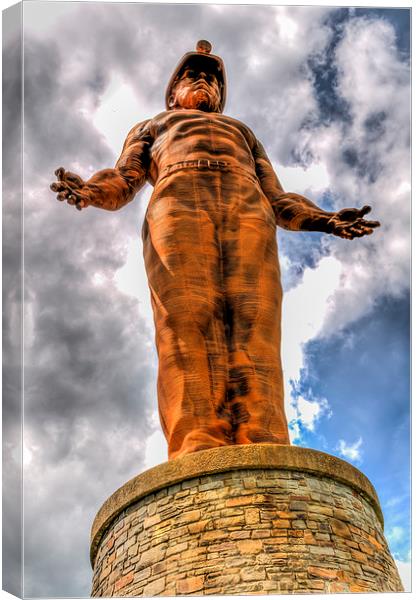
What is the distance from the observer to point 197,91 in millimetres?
9125

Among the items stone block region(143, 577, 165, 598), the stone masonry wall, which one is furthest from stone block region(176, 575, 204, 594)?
stone block region(143, 577, 165, 598)

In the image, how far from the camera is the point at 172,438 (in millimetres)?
7117

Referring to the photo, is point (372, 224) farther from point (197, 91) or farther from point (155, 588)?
point (155, 588)

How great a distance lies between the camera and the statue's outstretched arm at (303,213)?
8.16 m

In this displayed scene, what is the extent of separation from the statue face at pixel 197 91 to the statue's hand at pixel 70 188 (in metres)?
1.92

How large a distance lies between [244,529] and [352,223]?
316 cm

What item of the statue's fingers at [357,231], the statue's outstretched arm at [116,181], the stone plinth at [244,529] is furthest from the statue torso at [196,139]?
the stone plinth at [244,529]

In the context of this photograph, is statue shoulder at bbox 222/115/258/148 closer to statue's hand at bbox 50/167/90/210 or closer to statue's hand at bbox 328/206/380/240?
statue's hand at bbox 328/206/380/240

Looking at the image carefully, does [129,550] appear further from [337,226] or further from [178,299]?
[337,226]

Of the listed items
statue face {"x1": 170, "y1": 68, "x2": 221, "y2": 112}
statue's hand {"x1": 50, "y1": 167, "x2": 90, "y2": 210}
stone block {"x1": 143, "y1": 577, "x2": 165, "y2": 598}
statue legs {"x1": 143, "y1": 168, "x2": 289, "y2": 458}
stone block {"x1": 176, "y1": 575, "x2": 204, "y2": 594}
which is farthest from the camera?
statue face {"x1": 170, "y1": 68, "x2": 221, "y2": 112}

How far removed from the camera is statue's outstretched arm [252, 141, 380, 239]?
816cm

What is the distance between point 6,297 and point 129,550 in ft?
7.93

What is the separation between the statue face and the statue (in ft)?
0.07

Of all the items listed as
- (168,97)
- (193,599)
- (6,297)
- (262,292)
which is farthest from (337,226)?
(193,599)
